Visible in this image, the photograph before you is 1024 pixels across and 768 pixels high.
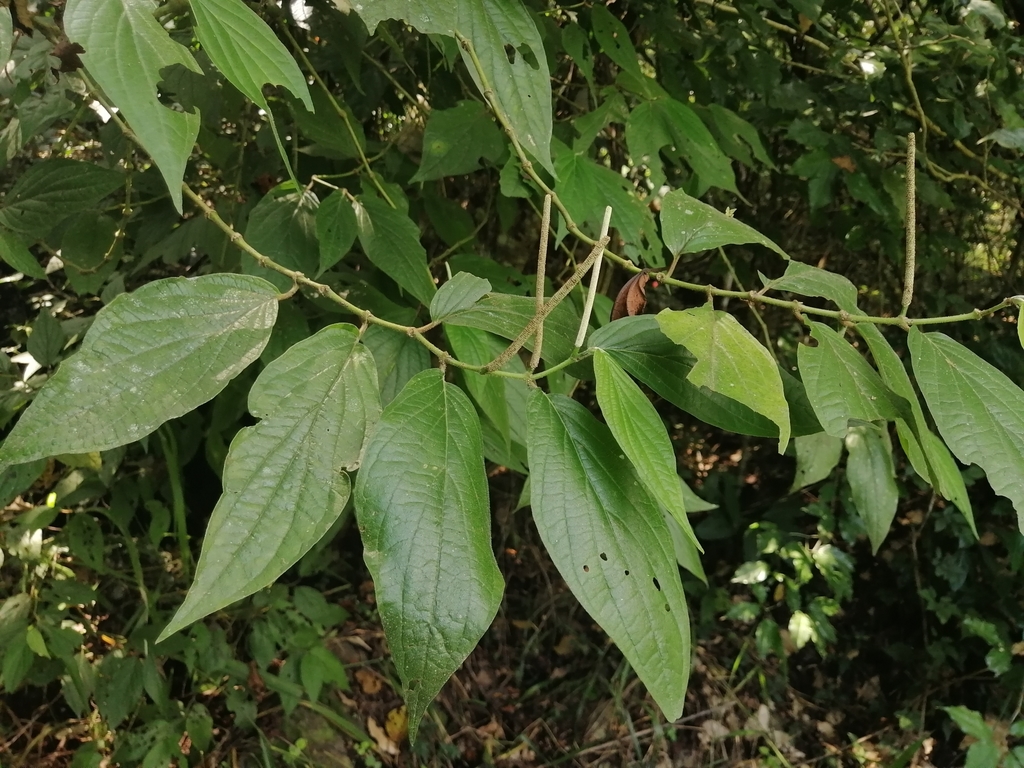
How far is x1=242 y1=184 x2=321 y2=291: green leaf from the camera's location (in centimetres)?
78

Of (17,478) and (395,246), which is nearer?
(395,246)

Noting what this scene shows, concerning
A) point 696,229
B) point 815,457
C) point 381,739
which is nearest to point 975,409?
point 696,229

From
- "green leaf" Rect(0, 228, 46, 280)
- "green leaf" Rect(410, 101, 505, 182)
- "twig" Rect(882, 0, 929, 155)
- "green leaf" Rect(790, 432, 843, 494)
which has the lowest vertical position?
"green leaf" Rect(790, 432, 843, 494)

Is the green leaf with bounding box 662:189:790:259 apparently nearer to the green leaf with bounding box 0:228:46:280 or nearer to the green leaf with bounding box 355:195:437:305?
the green leaf with bounding box 355:195:437:305

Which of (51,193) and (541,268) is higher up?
(51,193)

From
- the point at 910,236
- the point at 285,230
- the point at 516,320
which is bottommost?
the point at 910,236

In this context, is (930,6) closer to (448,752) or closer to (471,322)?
(471,322)

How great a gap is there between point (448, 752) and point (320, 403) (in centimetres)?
142

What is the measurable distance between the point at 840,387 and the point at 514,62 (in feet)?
1.18

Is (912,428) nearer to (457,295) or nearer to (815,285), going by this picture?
(815,285)

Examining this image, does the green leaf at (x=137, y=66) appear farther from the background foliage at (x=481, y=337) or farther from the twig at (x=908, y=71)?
the twig at (x=908, y=71)

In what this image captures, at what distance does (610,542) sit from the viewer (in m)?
0.44

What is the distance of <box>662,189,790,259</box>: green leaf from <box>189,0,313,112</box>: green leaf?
12.1 inches

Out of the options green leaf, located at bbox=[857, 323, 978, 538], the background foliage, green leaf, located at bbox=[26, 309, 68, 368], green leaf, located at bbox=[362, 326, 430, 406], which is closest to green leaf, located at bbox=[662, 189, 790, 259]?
the background foliage
